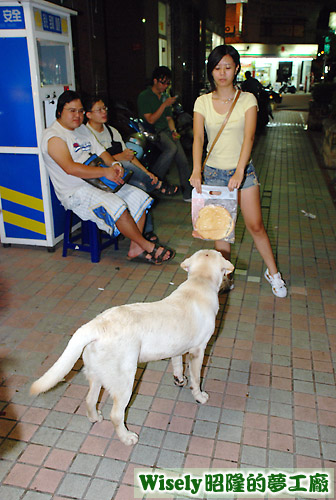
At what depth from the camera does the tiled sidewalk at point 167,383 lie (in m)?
2.44

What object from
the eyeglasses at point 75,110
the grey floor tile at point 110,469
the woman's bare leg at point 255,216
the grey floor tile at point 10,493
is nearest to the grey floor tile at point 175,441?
the grey floor tile at point 110,469

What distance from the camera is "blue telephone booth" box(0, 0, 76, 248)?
178 inches

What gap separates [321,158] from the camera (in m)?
10.7

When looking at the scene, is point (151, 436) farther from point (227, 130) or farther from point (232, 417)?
point (227, 130)

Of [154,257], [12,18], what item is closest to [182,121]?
[12,18]

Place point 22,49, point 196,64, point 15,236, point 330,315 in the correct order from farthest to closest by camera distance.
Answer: point 196,64 → point 15,236 → point 22,49 → point 330,315

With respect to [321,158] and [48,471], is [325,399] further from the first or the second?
[321,158]

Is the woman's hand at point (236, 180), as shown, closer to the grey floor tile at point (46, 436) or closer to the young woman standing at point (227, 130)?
the young woman standing at point (227, 130)

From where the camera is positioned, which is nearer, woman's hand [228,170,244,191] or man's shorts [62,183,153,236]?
woman's hand [228,170,244,191]

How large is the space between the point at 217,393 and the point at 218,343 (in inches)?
22.9

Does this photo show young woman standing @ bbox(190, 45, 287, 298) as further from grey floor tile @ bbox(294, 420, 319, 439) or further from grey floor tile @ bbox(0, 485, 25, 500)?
grey floor tile @ bbox(0, 485, 25, 500)

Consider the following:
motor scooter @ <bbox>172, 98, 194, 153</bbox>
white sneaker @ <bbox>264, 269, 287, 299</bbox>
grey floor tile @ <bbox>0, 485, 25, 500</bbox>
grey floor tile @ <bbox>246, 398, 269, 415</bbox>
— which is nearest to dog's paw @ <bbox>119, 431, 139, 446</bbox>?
grey floor tile @ <bbox>0, 485, 25, 500</bbox>

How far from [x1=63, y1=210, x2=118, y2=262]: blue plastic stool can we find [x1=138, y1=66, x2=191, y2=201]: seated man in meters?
2.02

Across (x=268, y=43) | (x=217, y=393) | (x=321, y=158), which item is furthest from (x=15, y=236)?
(x=268, y=43)
